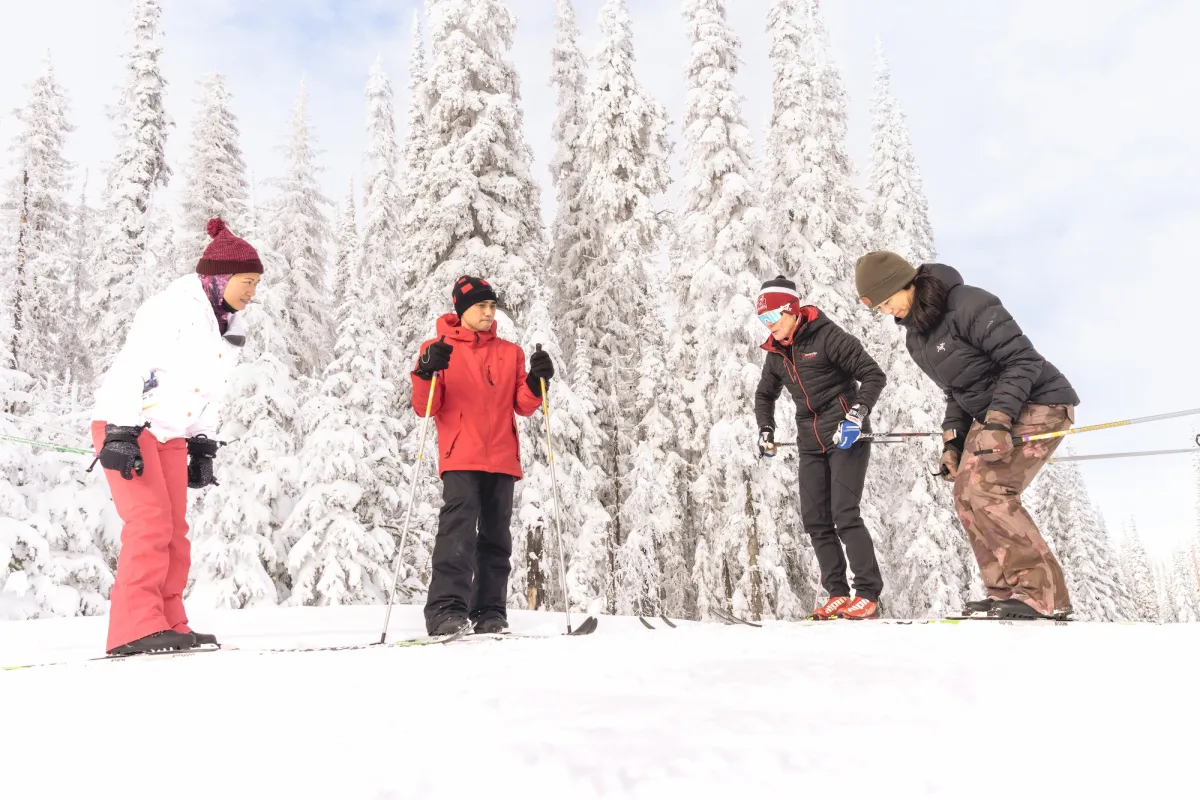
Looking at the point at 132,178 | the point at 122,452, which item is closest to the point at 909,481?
the point at 122,452

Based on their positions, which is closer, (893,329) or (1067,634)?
(1067,634)

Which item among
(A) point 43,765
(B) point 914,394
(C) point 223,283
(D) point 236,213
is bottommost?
(A) point 43,765

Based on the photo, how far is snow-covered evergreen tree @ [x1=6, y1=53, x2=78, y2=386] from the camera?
2211 cm

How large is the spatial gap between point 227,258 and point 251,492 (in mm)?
11805

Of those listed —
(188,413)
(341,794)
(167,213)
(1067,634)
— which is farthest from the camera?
(167,213)

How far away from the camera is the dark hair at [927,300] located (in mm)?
4734

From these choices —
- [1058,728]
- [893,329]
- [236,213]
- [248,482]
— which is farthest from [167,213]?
[1058,728]

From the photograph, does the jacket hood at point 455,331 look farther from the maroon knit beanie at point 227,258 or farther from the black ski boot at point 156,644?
the black ski boot at point 156,644

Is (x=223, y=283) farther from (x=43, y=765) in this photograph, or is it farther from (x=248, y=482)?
(x=248, y=482)

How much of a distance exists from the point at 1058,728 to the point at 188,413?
14.1ft

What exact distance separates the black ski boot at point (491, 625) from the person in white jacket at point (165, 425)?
1.61m

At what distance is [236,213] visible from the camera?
20406mm

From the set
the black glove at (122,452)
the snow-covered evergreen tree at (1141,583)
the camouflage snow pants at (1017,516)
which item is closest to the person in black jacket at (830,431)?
the camouflage snow pants at (1017,516)

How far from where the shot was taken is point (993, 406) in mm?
4387
